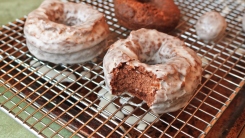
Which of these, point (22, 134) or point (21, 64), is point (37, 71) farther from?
point (22, 134)

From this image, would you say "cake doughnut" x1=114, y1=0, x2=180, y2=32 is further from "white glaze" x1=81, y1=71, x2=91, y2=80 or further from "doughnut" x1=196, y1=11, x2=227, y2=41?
"white glaze" x1=81, y1=71, x2=91, y2=80

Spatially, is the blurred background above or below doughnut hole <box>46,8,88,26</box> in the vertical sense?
below

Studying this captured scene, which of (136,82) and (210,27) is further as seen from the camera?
(210,27)

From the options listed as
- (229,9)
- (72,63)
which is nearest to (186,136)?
(72,63)

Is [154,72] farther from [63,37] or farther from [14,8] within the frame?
[14,8]

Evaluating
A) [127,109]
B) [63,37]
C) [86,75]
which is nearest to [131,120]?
[127,109]

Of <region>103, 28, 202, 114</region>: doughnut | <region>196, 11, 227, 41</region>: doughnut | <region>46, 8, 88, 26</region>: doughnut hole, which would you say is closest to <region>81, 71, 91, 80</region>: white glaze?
<region>103, 28, 202, 114</region>: doughnut

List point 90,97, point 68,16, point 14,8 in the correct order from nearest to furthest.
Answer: point 90,97, point 68,16, point 14,8
